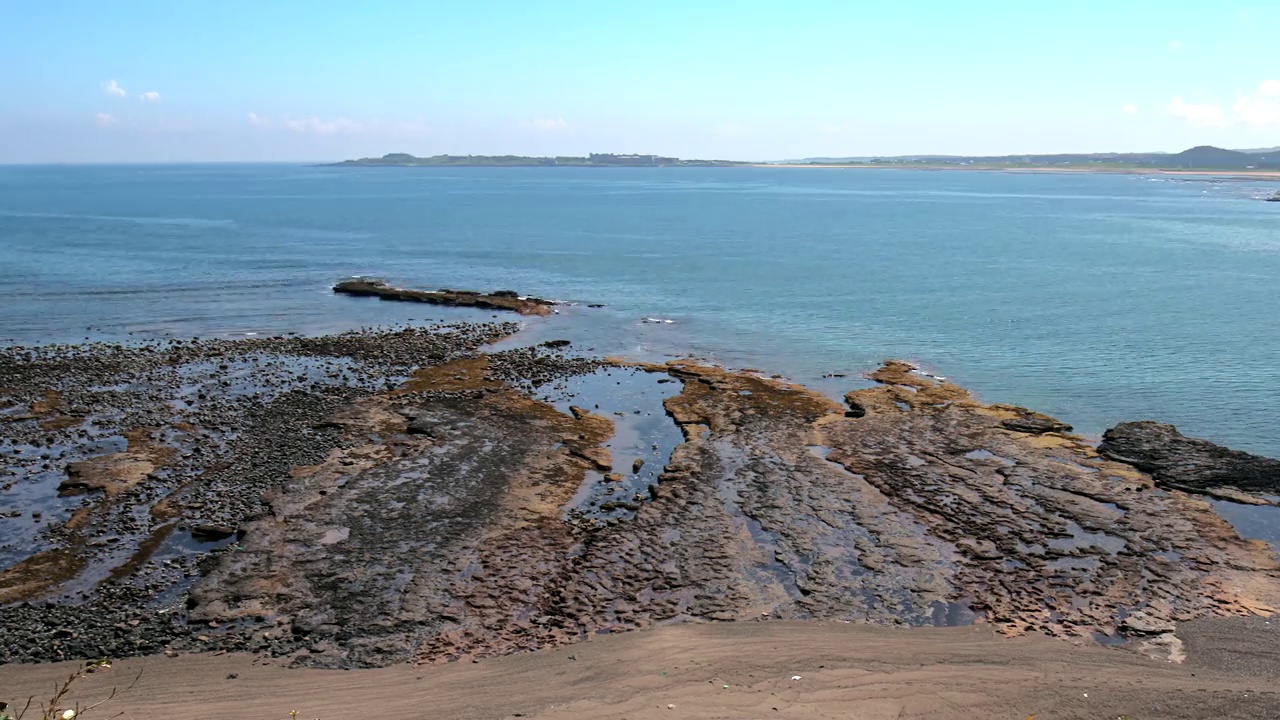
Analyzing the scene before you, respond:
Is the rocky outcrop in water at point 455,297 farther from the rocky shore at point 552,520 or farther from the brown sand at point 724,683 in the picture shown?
the brown sand at point 724,683

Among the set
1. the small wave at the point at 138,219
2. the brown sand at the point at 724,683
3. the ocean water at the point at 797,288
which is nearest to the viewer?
the brown sand at the point at 724,683

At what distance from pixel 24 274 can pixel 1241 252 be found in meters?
A: 124

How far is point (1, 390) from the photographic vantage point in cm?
4219

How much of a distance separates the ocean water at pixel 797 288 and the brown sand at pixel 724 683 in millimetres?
19667

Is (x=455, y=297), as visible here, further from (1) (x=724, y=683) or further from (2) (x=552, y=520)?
(1) (x=724, y=683)

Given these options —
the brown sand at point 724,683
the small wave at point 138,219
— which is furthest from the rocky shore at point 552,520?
the small wave at point 138,219

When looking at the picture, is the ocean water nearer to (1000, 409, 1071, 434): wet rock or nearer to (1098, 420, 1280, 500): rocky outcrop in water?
(1000, 409, 1071, 434): wet rock

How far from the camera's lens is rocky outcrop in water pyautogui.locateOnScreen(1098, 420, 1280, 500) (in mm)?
31500

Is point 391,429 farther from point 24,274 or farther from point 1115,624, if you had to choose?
point 24,274

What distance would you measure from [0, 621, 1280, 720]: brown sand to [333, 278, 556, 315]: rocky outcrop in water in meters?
45.3

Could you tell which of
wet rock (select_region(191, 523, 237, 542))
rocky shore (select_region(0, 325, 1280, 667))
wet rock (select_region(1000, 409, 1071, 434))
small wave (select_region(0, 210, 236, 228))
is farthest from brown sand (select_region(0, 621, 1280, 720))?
small wave (select_region(0, 210, 236, 228))

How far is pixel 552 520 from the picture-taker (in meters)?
29.0

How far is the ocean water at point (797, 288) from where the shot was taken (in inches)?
1913

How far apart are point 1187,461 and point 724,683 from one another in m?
23.1
